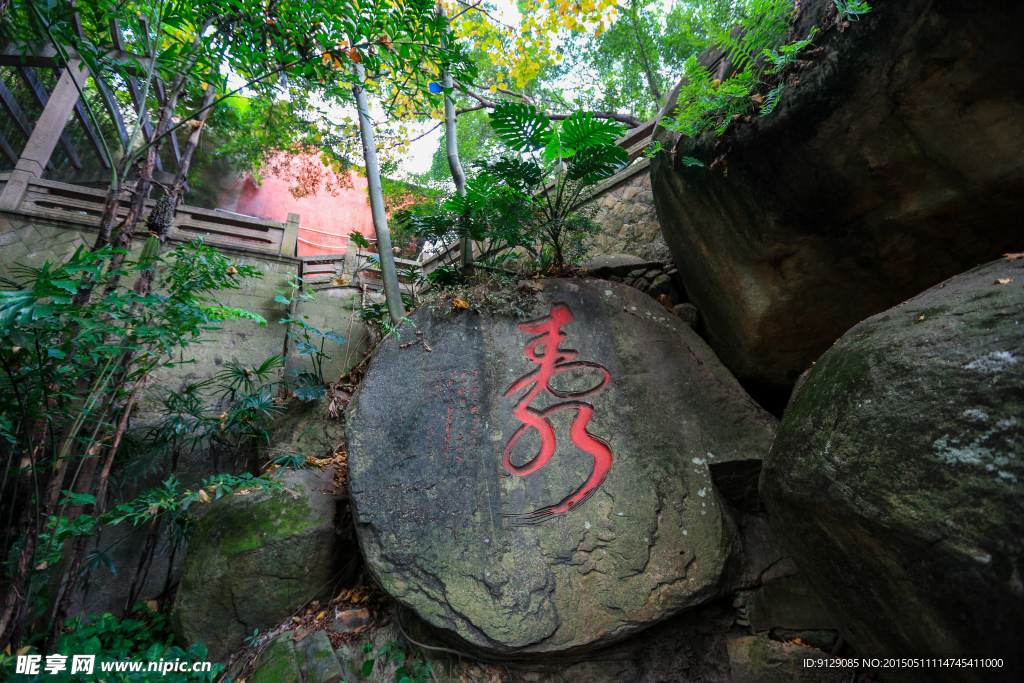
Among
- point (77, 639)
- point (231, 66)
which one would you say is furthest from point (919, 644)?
point (231, 66)

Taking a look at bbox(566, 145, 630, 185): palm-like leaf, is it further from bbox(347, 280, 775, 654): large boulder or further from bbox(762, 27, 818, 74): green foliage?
bbox(762, 27, 818, 74): green foliage

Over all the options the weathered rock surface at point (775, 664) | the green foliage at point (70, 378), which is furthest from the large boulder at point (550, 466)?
the green foliage at point (70, 378)

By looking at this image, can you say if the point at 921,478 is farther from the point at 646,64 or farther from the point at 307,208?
the point at 307,208

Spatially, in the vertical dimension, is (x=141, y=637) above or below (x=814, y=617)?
above

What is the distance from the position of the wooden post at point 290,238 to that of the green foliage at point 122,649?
13.7ft

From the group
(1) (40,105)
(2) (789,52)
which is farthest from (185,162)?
(1) (40,105)

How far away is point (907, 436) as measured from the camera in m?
1.56

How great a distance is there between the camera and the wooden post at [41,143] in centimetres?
543

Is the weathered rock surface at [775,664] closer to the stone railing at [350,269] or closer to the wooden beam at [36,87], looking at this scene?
the stone railing at [350,269]

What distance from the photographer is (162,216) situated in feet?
10.8

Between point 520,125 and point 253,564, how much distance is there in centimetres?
357

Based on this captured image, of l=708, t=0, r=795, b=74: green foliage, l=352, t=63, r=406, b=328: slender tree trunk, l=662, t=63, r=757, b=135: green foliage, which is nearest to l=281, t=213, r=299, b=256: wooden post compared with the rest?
l=352, t=63, r=406, b=328: slender tree trunk

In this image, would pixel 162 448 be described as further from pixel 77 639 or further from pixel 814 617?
pixel 814 617

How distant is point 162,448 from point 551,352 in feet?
11.2
